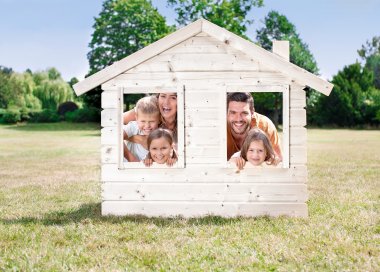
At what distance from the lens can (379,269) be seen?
556 centimetres

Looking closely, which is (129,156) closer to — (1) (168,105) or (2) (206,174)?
(1) (168,105)

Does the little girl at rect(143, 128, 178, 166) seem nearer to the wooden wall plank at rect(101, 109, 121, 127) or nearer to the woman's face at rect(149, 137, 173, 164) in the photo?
the woman's face at rect(149, 137, 173, 164)

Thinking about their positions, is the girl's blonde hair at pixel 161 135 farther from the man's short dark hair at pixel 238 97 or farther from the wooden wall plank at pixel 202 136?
the man's short dark hair at pixel 238 97

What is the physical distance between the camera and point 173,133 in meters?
8.04

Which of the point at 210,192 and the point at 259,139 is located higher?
the point at 259,139

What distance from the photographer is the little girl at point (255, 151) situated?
791 centimetres

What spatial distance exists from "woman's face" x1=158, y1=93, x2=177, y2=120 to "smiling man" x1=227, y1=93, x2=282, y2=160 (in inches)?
31.3

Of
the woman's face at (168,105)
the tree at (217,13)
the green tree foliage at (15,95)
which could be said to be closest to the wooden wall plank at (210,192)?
the woman's face at (168,105)

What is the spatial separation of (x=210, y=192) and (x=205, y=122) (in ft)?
3.39

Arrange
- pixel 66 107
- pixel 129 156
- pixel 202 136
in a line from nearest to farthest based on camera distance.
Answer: pixel 202 136, pixel 129 156, pixel 66 107

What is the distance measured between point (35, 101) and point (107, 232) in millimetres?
55017

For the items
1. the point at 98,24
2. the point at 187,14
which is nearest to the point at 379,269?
the point at 187,14

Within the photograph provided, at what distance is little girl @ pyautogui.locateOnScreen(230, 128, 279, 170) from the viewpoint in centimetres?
791

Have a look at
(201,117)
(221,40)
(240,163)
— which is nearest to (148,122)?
(201,117)
